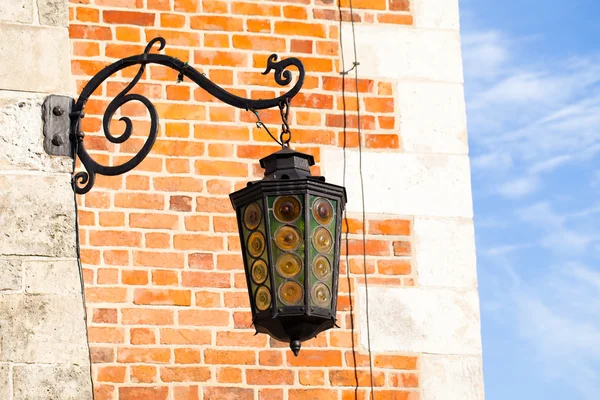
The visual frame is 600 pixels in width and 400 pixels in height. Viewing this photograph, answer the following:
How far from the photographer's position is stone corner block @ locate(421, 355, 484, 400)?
4895 millimetres

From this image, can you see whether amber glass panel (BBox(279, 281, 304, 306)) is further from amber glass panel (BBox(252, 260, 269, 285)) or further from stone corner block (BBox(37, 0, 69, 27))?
stone corner block (BBox(37, 0, 69, 27))

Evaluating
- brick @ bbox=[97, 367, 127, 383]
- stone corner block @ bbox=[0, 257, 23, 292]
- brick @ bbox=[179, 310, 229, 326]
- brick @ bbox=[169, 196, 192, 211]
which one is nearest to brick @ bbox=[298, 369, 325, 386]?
brick @ bbox=[179, 310, 229, 326]

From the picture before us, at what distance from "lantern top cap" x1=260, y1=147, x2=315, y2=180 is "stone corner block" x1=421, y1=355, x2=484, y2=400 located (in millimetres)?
1444

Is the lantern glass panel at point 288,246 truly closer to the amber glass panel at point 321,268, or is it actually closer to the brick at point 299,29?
the amber glass panel at point 321,268

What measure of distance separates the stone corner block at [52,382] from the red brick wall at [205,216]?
3.03ft

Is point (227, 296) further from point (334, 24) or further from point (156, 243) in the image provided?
point (334, 24)

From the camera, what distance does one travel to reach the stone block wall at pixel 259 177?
471 centimetres

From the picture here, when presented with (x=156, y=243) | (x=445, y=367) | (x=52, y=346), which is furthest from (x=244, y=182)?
(x=52, y=346)

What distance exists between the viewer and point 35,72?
13.3 feet

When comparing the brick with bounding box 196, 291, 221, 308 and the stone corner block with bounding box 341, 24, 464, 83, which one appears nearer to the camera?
the brick with bounding box 196, 291, 221, 308

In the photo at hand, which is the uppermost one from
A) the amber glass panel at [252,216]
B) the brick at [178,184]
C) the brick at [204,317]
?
the brick at [178,184]

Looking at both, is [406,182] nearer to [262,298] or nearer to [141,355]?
[141,355]

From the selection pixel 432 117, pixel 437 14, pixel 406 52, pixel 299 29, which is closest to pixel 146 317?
pixel 299 29

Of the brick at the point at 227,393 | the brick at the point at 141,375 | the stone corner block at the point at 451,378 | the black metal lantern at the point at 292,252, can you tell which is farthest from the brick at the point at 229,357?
the black metal lantern at the point at 292,252
